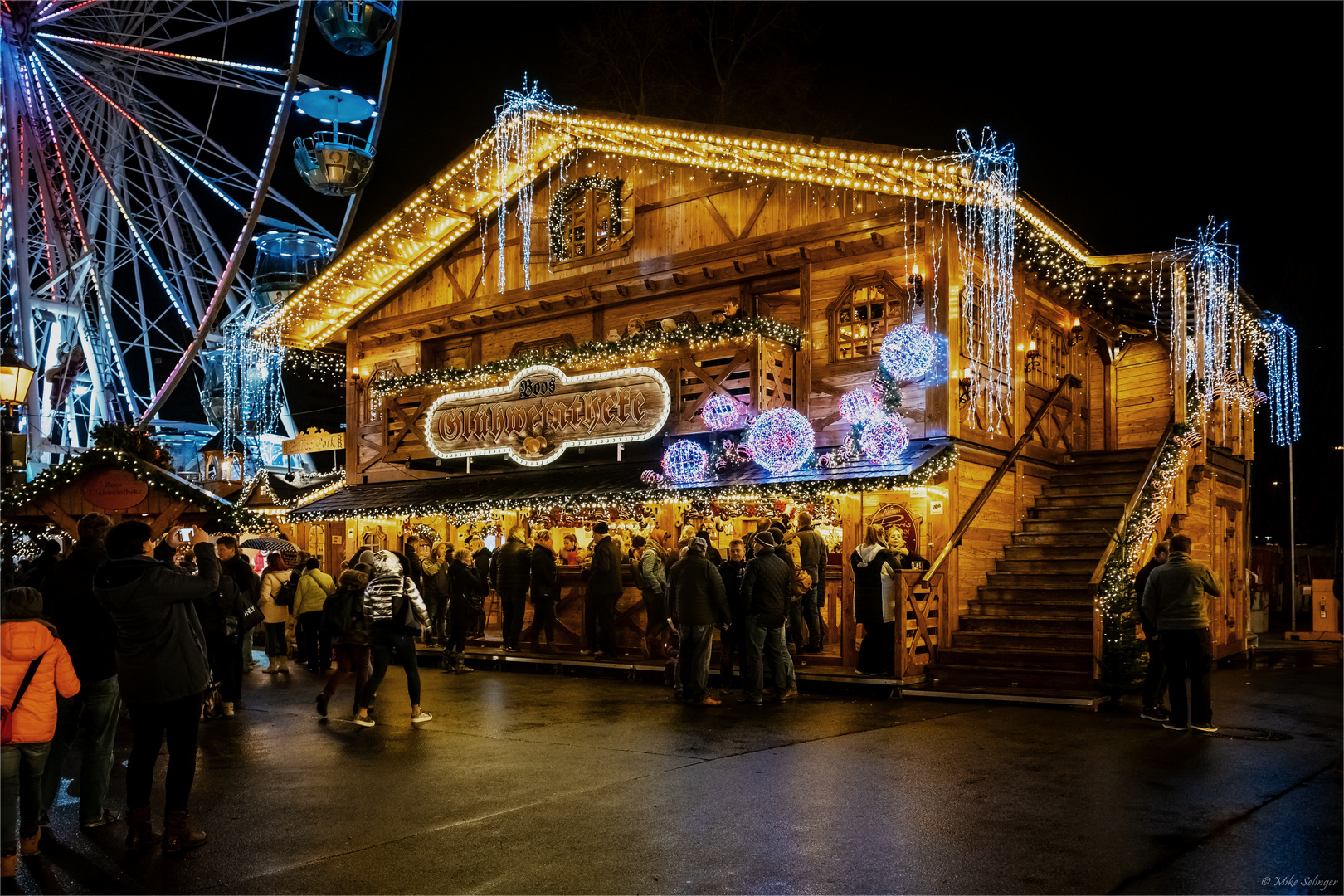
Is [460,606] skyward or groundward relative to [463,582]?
groundward

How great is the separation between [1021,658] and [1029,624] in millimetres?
761

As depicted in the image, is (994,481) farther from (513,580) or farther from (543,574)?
(513,580)

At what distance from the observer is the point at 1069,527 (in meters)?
15.1

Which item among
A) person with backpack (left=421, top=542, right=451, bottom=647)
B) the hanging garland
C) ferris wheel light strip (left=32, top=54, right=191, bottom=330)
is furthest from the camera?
ferris wheel light strip (left=32, top=54, right=191, bottom=330)

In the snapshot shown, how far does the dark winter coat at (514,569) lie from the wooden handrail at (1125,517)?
25.5 feet

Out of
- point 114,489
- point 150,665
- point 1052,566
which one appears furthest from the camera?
point 114,489

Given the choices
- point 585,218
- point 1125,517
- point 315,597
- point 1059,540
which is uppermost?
point 585,218

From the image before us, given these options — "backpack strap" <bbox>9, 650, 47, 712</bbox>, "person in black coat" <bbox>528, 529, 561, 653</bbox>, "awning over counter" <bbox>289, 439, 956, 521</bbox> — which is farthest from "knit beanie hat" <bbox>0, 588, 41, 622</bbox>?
"person in black coat" <bbox>528, 529, 561, 653</bbox>

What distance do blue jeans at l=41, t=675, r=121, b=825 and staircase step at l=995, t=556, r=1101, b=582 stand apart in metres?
11.0

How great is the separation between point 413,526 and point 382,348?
3.70 meters

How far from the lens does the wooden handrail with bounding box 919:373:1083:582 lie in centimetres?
1336

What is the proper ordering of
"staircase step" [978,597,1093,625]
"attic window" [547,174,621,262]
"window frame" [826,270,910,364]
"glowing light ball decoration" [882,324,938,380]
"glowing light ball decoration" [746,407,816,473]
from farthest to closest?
"attic window" [547,174,621,262] < "window frame" [826,270,910,364] < "glowing light ball decoration" [746,407,816,473] < "glowing light ball decoration" [882,324,938,380] < "staircase step" [978,597,1093,625]

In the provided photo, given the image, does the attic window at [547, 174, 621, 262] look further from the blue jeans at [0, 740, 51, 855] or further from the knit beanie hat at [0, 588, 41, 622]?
the blue jeans at [0, 740, 51, 855]

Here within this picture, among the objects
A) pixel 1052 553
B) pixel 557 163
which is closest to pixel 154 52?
pixel 557 163
